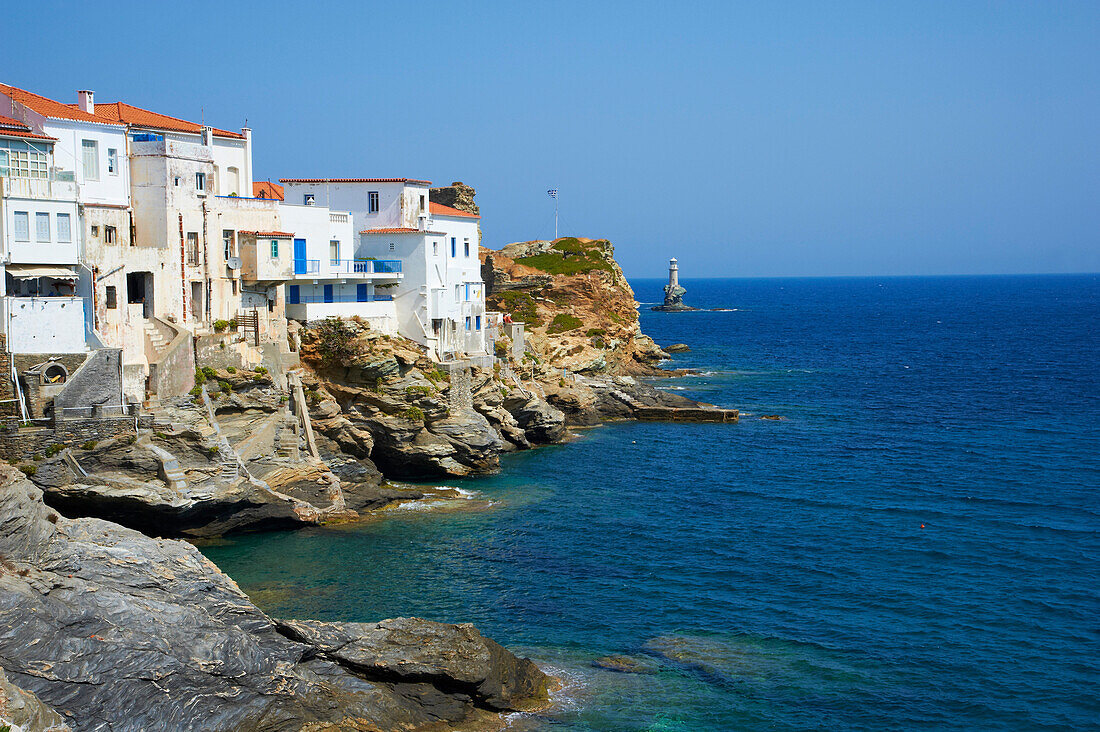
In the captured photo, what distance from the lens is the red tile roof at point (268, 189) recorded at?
59.8 m

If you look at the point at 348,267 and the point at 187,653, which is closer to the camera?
the point at 187,653

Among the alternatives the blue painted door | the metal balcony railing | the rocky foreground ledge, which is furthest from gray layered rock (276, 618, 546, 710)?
the metal balcony railing

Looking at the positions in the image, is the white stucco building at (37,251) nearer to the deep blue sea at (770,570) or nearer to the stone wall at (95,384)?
the stone wall at (95,384)

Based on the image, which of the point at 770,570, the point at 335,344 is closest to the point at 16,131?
the point at 335,344

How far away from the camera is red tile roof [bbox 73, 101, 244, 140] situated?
162 feet

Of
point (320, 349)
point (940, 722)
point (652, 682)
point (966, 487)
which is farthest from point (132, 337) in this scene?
point (966, 487)

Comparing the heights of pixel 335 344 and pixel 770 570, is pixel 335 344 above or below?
above

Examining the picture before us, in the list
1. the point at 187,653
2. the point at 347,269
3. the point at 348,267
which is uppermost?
the point at 348,267

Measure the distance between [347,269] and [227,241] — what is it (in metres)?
8.38

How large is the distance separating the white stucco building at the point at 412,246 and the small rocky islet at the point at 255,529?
3179 mm

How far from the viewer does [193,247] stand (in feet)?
155

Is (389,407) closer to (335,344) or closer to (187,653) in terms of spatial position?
(335,344)

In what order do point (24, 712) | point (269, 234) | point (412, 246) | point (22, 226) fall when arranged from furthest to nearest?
point (412, 246) < point (269, 234) < point (22, 226) < point (24, 712)

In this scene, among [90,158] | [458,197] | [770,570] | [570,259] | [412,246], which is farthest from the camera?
[570,259]
